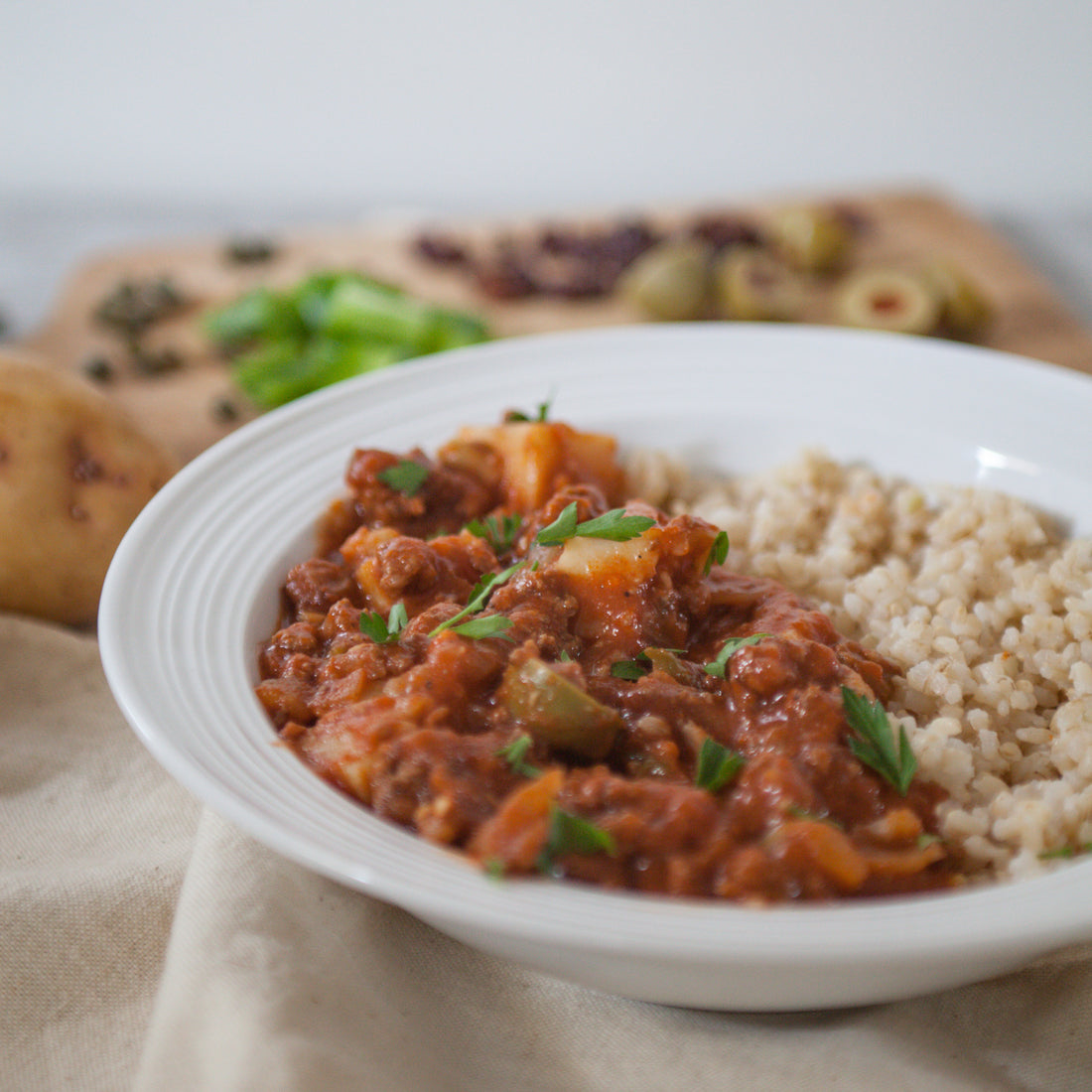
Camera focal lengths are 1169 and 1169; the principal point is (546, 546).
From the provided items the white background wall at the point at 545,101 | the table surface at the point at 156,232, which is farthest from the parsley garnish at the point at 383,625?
the white background wall at the point at 545,101

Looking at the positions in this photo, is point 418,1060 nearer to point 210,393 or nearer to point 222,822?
point 222,822

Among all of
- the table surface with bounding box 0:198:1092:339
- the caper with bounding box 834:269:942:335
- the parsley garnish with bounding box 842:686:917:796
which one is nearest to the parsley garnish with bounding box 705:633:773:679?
the parsley garnish with bounding box 842:686:917:796

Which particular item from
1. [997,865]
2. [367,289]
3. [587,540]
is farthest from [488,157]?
[997,865]

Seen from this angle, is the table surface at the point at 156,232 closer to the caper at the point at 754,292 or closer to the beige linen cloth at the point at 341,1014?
the caper at the point at 754,292

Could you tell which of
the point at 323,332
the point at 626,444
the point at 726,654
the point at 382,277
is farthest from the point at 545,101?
the point at 726,654

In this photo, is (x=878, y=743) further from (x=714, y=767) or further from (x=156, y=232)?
(x=156, y=232)
